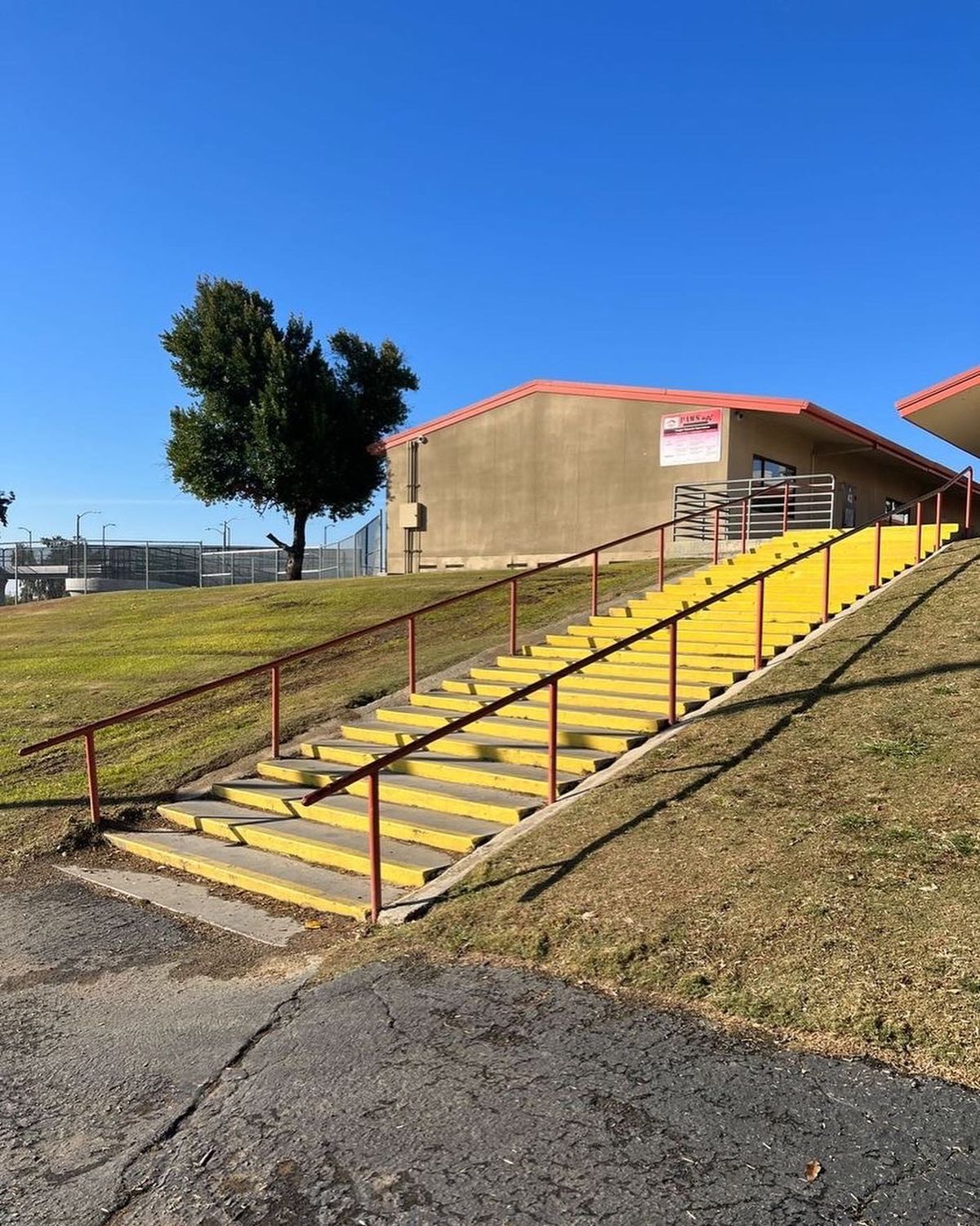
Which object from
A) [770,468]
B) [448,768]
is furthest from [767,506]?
[448,768]

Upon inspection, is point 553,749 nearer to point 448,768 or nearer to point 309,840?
point 448,768

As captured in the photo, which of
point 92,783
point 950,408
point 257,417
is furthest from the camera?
point 257,417

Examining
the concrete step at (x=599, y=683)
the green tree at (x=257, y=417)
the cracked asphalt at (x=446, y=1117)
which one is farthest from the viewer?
the green tree at (x=257, y=417)

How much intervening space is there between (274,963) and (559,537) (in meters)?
17.8

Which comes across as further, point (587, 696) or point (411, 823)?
point (587, 696)

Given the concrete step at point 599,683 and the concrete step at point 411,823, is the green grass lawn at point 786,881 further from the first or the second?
the concrete step at point 599,683

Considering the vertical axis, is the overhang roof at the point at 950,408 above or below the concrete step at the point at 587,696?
above

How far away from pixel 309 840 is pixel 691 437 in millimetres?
15478

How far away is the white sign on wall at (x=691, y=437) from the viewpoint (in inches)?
756

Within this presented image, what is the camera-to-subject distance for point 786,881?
4.34m

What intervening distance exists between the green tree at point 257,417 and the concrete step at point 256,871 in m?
23.2

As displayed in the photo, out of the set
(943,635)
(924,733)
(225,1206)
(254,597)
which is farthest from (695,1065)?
(254,597)

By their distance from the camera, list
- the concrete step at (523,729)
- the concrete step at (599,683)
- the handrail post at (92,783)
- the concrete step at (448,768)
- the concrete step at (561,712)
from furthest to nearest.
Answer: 1. the concrete step at (599,683)
2. the concrete step at (561,712)
3. the concrete step at (523,729)
4. the handrail post at (92,783)
5. the concrete step at (448,768)

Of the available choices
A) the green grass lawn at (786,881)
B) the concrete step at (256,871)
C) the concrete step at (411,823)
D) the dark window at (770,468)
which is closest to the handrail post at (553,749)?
the green grass lawn at (786,881)
